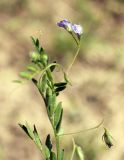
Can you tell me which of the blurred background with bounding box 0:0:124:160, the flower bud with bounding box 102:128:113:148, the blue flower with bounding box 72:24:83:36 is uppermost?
the blue flower with bounding box 72:24:83:36

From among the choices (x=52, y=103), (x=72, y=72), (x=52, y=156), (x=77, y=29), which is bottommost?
(x=72, y=72)

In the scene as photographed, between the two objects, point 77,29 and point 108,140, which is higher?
point 77,29

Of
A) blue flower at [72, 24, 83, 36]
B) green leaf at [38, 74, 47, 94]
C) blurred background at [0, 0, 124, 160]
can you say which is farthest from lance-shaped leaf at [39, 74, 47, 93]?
blurred background at [0, 0, 124, 160]

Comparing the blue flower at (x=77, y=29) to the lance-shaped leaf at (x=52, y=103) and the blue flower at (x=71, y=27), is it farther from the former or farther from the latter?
the lance-shaped leaf at (x=52, y=103)

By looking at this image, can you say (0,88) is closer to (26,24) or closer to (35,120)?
(35,120)

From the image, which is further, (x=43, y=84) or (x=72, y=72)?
(x=72, y=72)

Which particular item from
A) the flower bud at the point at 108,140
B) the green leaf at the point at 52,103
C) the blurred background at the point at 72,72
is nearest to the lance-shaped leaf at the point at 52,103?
the green leaf at the point at 52,103

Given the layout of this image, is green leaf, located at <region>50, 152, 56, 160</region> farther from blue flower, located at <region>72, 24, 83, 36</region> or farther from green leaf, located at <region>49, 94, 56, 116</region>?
blue flower, located at <region>72, 24, 83, 36</region>

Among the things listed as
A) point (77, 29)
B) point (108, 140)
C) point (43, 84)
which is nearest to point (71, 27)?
point (77, 29)

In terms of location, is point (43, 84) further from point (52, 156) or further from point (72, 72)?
point (72, 72)
